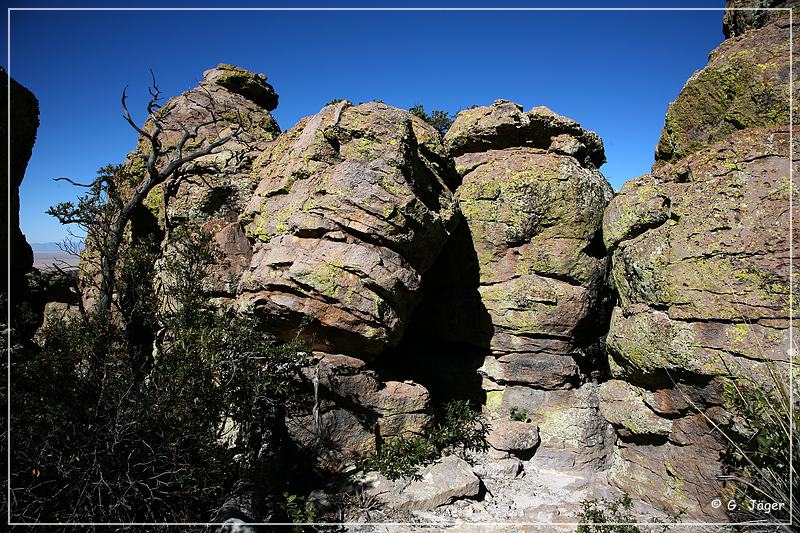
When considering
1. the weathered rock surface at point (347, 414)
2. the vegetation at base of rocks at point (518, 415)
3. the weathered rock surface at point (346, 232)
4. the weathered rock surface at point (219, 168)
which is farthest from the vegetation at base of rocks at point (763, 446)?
the weathered rock surface at point (219, 168)

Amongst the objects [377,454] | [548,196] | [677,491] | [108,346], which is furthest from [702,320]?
[108,346]

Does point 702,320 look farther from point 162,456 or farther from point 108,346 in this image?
point 108,346

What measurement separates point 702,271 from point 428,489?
21.0 ft

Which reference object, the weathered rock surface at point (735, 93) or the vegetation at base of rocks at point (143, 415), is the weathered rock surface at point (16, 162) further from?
the weathered rock surface at point (735, 93)

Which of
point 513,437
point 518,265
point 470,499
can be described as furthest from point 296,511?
point 518,265

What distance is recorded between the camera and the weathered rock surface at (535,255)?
11.1 m

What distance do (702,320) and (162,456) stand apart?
929cm

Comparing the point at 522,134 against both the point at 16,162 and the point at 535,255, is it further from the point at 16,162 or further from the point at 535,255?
the point at 16,162

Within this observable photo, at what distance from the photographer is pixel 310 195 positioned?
945 cm

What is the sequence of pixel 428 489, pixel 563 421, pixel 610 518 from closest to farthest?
pixel 610 518, pixel 428 489, pixel 563 421

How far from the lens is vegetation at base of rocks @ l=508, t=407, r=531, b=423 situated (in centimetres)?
1102

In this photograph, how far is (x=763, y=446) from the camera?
22.1 ft

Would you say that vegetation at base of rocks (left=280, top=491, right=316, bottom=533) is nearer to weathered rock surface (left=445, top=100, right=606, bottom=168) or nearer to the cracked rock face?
the cracked rock face

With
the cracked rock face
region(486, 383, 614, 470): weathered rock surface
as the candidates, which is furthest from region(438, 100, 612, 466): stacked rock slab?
the cracked rock face
